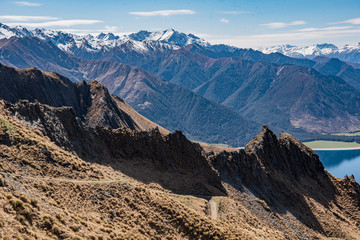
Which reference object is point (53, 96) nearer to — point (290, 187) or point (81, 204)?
point (290, 187)

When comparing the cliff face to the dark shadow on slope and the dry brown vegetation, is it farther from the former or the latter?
the dry brown vegetation

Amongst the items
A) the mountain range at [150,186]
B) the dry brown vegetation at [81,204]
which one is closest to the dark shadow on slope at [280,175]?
the mountain range at [150,186]

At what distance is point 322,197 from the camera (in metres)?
109

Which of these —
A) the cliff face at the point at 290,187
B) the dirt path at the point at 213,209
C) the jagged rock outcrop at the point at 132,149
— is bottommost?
the cliff face at the point at 290,187

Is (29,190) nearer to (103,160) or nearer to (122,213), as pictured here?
(122,213)

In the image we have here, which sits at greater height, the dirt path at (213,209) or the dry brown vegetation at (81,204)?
the dry brown vegetation at (81,204)

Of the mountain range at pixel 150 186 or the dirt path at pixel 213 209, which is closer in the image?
the mountain range at pixel 150 186

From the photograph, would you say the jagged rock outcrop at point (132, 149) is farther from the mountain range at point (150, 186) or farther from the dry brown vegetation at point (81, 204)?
the dry brown vegetation at point (81, 204)

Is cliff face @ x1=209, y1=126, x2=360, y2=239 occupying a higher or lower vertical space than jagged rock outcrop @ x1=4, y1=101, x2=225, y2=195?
lower

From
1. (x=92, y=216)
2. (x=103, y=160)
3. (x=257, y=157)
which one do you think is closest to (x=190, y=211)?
(x=92, y=216)

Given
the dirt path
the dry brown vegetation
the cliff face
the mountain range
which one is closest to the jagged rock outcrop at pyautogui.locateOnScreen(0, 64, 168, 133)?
the cliff face

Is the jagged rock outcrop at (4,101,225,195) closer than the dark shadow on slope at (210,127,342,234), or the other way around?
the jagged rock outcrop at (4,101,225,195)

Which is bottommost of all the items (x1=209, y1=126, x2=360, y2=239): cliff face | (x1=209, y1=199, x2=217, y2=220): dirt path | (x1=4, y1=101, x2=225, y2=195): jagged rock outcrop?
(x1=209, y1=126, x2=360, y2=239): cliff face

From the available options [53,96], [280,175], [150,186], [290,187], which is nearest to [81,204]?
[150,186]
